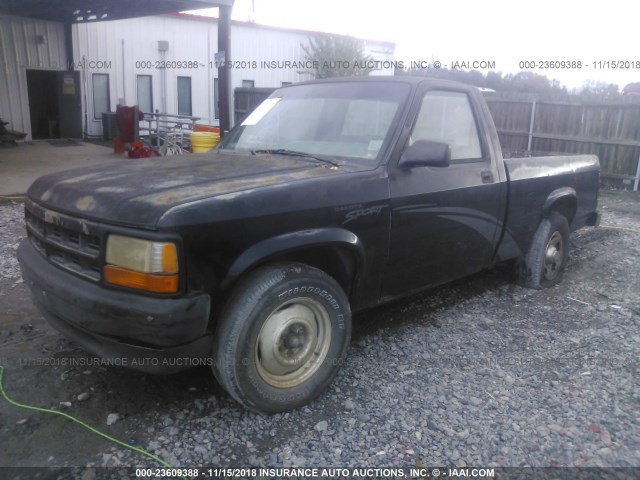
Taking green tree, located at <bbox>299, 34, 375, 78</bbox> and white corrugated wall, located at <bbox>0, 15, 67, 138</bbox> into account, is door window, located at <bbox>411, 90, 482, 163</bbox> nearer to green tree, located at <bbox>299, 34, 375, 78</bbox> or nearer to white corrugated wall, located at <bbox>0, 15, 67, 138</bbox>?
white corrugated wall, located at <bbox>0, 15, 67, 138</bbox>

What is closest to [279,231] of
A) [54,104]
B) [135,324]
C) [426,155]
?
[135,324]

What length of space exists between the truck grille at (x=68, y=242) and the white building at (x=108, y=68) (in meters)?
13.8

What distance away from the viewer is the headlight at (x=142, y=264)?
2.34m

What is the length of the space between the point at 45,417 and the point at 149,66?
17.5 meters

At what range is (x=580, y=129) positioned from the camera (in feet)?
37.8

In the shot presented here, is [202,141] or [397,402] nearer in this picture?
[397,402]

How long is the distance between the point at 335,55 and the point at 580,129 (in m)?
14.0

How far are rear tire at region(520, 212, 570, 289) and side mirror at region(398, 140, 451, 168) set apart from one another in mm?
2059

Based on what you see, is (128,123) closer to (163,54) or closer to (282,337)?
(163,54)

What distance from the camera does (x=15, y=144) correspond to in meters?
15.4

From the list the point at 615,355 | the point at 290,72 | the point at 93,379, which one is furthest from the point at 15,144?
the point at 615,355

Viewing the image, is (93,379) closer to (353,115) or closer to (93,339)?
(93,339)

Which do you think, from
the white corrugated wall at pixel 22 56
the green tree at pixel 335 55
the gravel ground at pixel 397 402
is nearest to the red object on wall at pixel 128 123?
the white corrugated wall at pixel 22 56

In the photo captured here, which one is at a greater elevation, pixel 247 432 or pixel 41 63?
pixel 41 63
